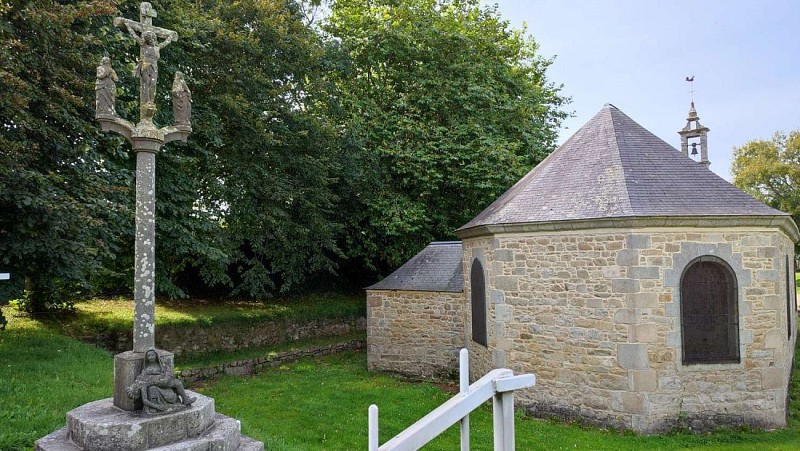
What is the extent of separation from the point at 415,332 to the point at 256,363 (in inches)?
168

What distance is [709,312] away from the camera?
8.46 metres

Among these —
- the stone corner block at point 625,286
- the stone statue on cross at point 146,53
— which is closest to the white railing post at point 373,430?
the stone statue on cross at point 146,53

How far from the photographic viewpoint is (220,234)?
1267 cm

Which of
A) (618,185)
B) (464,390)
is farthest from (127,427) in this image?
(618,185)

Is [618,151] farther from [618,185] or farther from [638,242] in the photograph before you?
[638,242]

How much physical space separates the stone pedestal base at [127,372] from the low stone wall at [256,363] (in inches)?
287

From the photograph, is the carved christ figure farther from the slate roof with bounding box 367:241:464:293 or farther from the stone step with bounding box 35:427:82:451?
the slate roof with bounding box 367:241:464:293

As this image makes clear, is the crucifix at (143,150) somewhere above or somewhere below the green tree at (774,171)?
below

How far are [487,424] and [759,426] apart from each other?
4.41m

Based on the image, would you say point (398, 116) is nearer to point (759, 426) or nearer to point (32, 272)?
point (32, 272)

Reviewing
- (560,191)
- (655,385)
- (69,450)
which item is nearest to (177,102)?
(69,450)

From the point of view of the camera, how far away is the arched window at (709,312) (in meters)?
8.38

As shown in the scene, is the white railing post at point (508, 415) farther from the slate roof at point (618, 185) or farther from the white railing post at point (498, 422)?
the slate roof at point (618, 185)

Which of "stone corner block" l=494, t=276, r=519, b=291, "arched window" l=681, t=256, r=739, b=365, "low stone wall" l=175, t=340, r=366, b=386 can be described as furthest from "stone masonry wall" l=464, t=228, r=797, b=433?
"low stone wall" l=175, t=340, r=366, b=386
